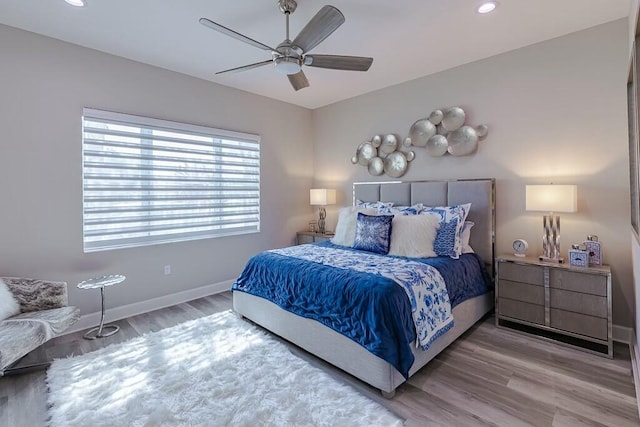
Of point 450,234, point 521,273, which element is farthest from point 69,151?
point 521,273

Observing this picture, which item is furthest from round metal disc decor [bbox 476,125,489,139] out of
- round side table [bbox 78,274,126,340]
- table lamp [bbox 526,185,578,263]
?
round side table [bbox 78,274,126,340]

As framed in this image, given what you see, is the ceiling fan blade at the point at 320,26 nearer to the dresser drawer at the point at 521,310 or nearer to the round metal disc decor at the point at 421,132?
the round metal disc decor at the point at 421,132

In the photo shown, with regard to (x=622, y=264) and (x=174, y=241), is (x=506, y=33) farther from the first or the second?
(x=174, y=241)

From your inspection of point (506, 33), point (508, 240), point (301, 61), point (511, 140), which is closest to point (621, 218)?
point (508, 240)

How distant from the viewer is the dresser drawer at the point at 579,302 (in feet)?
8.23

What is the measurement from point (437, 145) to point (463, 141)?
1.02 ft

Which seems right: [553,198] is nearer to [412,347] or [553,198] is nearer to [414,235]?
[414,235]

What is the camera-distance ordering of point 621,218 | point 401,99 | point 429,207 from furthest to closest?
point 401,99 → point 429,207 → point 621,218

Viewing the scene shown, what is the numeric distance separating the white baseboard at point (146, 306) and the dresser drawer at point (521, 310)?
3.39 meters

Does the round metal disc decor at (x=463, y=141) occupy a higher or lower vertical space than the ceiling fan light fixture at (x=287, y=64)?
lower

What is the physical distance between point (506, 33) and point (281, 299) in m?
3.26

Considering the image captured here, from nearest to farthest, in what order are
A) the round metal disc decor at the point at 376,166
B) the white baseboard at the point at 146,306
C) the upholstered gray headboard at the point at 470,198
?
the white baseboard at the point at 146,306
the upholstered gray headboard at the point at 470,198
the round metal disc decor at the point at 376,166

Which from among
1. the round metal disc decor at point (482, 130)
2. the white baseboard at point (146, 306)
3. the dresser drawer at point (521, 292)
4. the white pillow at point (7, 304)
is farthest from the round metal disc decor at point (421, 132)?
the white pillow at point (7, 304)

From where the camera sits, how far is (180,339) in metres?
2.88
